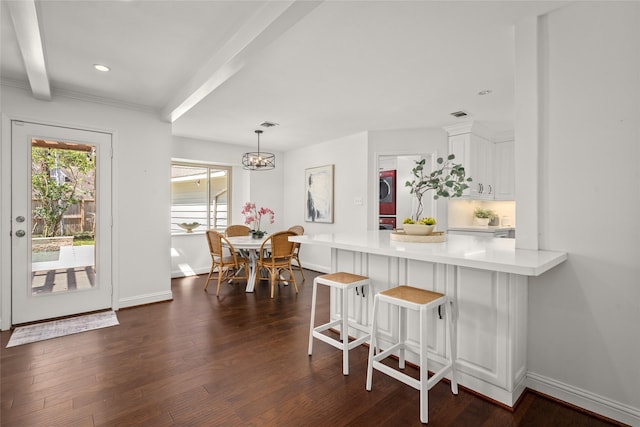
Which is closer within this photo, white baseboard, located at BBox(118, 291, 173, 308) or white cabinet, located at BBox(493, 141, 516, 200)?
white baseboard, located at BBox(118, 291, 173, 308)

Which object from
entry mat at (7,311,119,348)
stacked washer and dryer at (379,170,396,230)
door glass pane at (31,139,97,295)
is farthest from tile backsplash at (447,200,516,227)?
door glass pane at (31,139,97,295)

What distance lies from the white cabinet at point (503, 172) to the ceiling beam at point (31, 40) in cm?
554

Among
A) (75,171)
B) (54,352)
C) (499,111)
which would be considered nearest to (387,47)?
(499,111)

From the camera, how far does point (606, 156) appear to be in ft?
5.82

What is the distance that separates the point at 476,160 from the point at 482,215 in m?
1.14

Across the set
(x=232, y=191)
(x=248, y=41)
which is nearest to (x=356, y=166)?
(x=232, y=191)

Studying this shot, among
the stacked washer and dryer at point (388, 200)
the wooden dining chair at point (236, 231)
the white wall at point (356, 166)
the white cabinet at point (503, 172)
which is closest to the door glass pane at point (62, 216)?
the wooden dining chair at point (236, 231)

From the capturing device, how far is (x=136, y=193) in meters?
3.70

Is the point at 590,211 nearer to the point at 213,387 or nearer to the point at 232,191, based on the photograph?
the point at 213,387

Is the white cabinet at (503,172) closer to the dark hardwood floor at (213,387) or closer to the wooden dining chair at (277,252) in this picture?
the wooden dining chair at (277,252)

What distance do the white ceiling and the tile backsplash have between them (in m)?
1.48

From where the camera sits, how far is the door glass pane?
3.18m

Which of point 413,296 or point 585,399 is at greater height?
point 413,296

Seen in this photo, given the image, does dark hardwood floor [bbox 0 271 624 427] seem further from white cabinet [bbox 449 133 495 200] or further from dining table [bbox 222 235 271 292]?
white cabinet [bbox 449 133 495 200]
